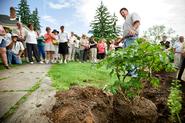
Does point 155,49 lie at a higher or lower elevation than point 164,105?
higher

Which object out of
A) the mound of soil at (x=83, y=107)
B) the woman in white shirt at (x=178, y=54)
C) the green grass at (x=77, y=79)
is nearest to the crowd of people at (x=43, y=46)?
the green grass at (x=77, y=79)

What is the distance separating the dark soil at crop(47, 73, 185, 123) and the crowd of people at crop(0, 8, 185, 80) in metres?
2.30

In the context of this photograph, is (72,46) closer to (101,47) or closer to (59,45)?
(101,47)

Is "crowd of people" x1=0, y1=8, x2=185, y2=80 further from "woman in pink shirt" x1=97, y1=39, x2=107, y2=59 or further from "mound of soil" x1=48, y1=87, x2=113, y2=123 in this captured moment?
"mound of soil" x1=48, y1=87, x2=113, y2=123

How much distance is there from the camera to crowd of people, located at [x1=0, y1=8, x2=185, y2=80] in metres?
5.50

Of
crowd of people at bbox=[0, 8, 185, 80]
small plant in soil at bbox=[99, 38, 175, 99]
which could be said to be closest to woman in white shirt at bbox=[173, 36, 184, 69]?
crowd of people at bbox=[0, 8, 185, 80]

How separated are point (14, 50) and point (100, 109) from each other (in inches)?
257

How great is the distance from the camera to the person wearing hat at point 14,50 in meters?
8.16

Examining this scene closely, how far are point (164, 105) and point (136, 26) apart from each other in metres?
2.13

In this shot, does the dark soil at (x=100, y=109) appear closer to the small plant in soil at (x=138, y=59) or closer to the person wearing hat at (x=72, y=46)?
the small plant in soil at (x=138, y=59)

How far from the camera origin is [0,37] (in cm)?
638

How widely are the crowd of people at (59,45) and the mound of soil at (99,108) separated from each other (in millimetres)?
2333

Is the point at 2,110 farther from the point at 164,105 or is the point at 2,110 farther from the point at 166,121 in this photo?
the point at 164,105

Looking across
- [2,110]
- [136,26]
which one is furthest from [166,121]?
[136,26]
